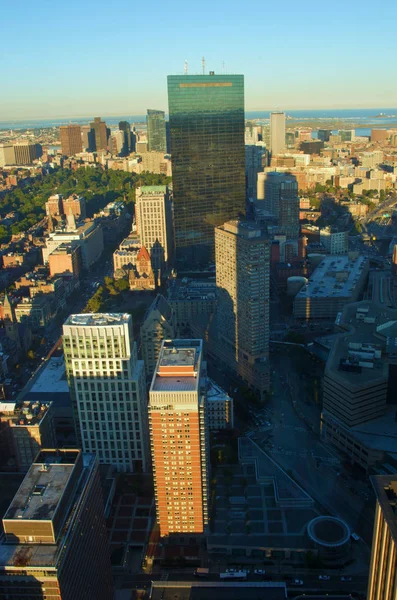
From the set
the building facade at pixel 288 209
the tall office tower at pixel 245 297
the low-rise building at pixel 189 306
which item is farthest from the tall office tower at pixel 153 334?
the building facade at pixel 288 209

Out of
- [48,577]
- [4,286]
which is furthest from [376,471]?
[4,286]

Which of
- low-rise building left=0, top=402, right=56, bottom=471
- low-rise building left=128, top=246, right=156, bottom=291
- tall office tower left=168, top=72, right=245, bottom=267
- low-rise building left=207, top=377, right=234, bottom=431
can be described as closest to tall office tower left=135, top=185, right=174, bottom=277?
tall office tower left=168, top=72, right=245, bottom=267

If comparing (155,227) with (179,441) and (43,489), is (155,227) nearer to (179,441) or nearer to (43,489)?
(179,441)

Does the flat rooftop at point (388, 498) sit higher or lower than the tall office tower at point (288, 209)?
higher

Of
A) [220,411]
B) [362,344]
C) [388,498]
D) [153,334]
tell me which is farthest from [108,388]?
[388,498]

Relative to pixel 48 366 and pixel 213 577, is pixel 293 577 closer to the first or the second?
pixel 213 577

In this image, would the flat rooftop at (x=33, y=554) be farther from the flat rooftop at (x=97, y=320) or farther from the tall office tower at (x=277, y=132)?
the tall office tower at (x=277, y=132)
